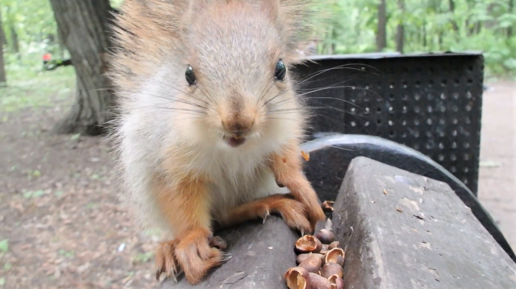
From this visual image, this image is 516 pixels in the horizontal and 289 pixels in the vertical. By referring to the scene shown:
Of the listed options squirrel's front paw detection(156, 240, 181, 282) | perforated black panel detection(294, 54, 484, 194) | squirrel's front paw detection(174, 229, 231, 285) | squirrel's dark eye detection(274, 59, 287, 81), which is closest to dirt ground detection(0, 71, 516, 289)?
perforated black panel detection(294, 54, 484, 194)

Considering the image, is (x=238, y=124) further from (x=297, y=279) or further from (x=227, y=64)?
(x=297, y=279)

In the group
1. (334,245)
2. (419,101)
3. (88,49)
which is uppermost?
(88,49)

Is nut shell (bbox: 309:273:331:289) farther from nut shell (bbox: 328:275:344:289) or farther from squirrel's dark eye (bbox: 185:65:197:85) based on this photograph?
squirrel's dark eye (bbox: 185:65:197:85)

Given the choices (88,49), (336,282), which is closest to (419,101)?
(336,282)

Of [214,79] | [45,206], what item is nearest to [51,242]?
[45,206]

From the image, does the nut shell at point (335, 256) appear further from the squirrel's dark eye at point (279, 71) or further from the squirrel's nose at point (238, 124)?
the squirrel's dark eye at point (279, 71)

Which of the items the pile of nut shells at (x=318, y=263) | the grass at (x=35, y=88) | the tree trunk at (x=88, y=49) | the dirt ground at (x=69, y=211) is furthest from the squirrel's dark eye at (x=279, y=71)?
the grass at (x=35, y=88)
